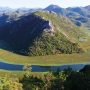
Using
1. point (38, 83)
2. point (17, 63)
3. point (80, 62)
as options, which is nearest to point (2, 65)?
point (17, 63)

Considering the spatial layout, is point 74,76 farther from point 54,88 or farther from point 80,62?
point 80,62

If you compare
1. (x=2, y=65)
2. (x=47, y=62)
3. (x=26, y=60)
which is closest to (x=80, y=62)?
(x=47, y=62)

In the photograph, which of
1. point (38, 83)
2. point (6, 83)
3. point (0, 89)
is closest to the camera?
point (0, 89)

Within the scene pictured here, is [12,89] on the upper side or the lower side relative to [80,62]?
lower

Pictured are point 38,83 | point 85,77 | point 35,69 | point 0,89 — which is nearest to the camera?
point 0,89

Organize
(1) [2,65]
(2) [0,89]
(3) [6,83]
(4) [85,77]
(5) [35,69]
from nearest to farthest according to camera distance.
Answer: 1. (2) [0,89]
2. (3) [6,83]
3. (4) [85,77]
4. (5) [35,69]
5. (1) [2,65]

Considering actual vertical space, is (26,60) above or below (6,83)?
above

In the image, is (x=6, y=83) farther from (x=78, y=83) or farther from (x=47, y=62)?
(x=47, y=62)

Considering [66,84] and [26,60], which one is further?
[26,60]

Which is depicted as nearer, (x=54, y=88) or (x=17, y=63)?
(x=54, y=88)
